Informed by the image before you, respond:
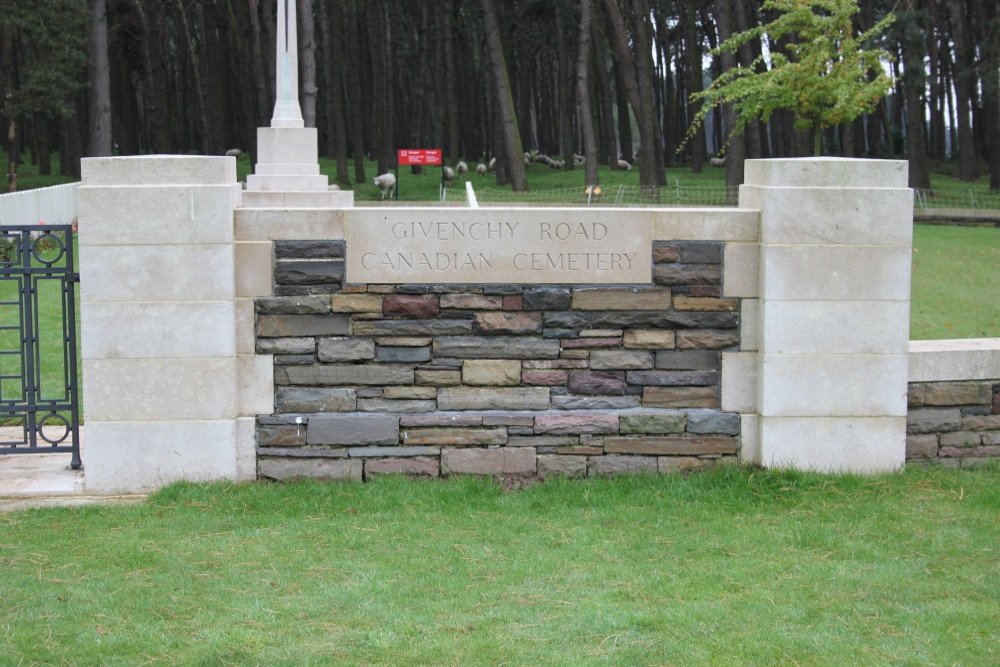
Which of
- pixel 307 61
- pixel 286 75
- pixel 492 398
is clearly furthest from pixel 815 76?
pixel 492 398

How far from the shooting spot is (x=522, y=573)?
204 inches

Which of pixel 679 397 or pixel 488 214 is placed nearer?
pixel 488 214

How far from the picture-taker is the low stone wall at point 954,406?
6945 millimetres

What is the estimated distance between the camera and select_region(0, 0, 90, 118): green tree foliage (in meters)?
27.8

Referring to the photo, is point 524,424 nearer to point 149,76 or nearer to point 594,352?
point 594,352

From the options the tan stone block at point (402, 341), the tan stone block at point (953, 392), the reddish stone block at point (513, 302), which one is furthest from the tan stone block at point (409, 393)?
the tan stone block at point (953, 392)

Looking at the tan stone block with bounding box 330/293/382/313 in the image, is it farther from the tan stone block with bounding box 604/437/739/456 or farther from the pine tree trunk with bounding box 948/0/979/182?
the pine tree trunk with bounding box 948/0/979/182

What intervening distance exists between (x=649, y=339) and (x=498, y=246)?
41.1 inches

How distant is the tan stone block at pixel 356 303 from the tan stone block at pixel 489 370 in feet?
2.04

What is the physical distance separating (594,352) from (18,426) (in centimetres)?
450

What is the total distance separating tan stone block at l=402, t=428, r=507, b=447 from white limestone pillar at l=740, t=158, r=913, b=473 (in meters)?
1.58

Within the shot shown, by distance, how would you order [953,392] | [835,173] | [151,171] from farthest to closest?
[953,392], [835,173], [151,171]

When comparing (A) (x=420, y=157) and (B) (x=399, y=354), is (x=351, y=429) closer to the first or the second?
(B) (x=399, y=354)

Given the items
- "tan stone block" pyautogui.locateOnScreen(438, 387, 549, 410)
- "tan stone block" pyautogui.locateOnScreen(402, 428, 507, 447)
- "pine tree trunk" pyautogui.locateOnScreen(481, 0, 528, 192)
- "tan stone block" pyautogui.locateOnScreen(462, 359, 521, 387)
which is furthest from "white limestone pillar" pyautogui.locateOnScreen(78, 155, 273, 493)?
"pine tree trunk" pyautogui.locateOnScreen(481, 0, 528, 192)
